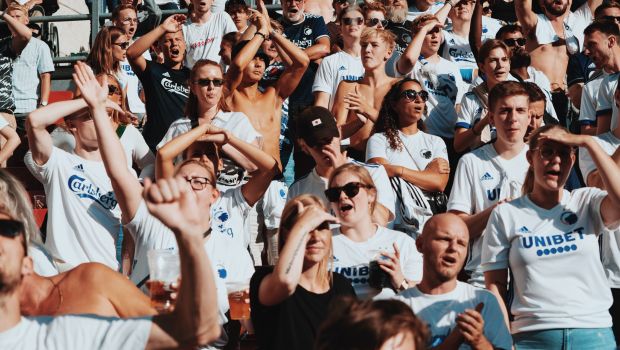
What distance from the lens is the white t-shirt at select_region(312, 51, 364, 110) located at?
9.77 meters

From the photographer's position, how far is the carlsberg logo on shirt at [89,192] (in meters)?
6.83

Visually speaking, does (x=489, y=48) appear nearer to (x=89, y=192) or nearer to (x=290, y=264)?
(x=89, y=192)

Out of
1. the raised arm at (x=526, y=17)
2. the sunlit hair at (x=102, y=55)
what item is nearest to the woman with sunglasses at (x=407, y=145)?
the raised arm at (x=526, y=17)

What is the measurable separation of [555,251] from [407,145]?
2.45 metres

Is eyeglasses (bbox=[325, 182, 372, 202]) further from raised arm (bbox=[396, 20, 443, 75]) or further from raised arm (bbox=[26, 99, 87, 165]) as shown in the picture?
raised arm (bbox=[396, 20, 443, 75])

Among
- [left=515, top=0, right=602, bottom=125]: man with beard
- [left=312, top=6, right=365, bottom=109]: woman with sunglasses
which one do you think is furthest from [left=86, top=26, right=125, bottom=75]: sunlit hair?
[left=515, top=0, right=602, bottom=125]: man with beard

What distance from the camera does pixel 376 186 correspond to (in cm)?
702

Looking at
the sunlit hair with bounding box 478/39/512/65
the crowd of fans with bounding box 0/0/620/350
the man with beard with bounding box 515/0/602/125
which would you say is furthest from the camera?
the man with beard with bounding box 515/0/602/125

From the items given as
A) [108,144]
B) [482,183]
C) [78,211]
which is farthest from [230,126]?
[108,144]

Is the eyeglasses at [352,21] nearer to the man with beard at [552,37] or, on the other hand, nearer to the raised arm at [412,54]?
the raised arm at [412,54]

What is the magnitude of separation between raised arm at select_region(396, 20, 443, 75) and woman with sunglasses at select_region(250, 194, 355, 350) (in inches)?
173

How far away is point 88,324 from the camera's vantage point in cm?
361

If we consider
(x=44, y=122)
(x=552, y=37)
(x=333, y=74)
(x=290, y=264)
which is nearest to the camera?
(x=290, y=264)

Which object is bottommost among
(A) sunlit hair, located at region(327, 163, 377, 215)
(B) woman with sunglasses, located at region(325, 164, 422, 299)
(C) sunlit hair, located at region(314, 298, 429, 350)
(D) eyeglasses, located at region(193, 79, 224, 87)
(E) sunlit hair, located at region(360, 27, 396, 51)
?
(B) woman with sunglasses, located at region(325, 164, 422, 299)
